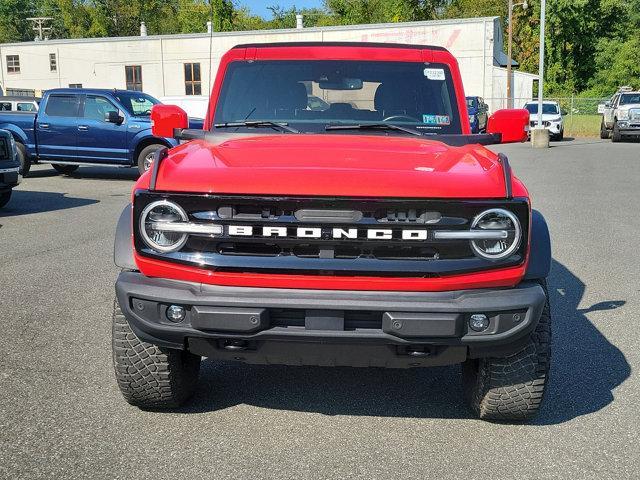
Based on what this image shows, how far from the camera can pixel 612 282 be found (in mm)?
7094

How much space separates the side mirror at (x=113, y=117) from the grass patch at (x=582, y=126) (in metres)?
27.1

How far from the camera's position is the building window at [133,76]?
51031 millimetres

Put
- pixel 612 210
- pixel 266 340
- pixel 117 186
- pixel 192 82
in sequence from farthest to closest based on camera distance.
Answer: pixel 192 82 → pixel 117 186 → pixel 612 210 → pixel 266 340

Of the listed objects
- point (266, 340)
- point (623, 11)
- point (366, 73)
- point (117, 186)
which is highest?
point (623, 11)

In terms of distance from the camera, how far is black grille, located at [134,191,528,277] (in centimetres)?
A: 324

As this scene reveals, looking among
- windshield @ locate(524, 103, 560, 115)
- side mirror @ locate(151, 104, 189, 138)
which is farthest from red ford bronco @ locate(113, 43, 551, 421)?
windshield @ locate(524, 103, 560, 115)

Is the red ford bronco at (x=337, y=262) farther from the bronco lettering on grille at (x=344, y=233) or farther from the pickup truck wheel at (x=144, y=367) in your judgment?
the pickup truck wheel at (x=144, y=367)

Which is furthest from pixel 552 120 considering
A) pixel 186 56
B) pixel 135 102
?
pixel 186 56

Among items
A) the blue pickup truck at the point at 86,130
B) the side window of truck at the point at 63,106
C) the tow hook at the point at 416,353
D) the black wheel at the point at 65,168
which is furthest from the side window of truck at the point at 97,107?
the tow hook at the point at 416,353

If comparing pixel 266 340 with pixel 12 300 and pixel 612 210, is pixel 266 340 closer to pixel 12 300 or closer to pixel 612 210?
pixel 12 300

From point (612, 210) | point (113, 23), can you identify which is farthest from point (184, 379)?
point (113, 23)

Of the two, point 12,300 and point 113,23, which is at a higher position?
point 113,23

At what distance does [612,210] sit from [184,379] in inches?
381

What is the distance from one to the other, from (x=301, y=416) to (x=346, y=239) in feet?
3.79
